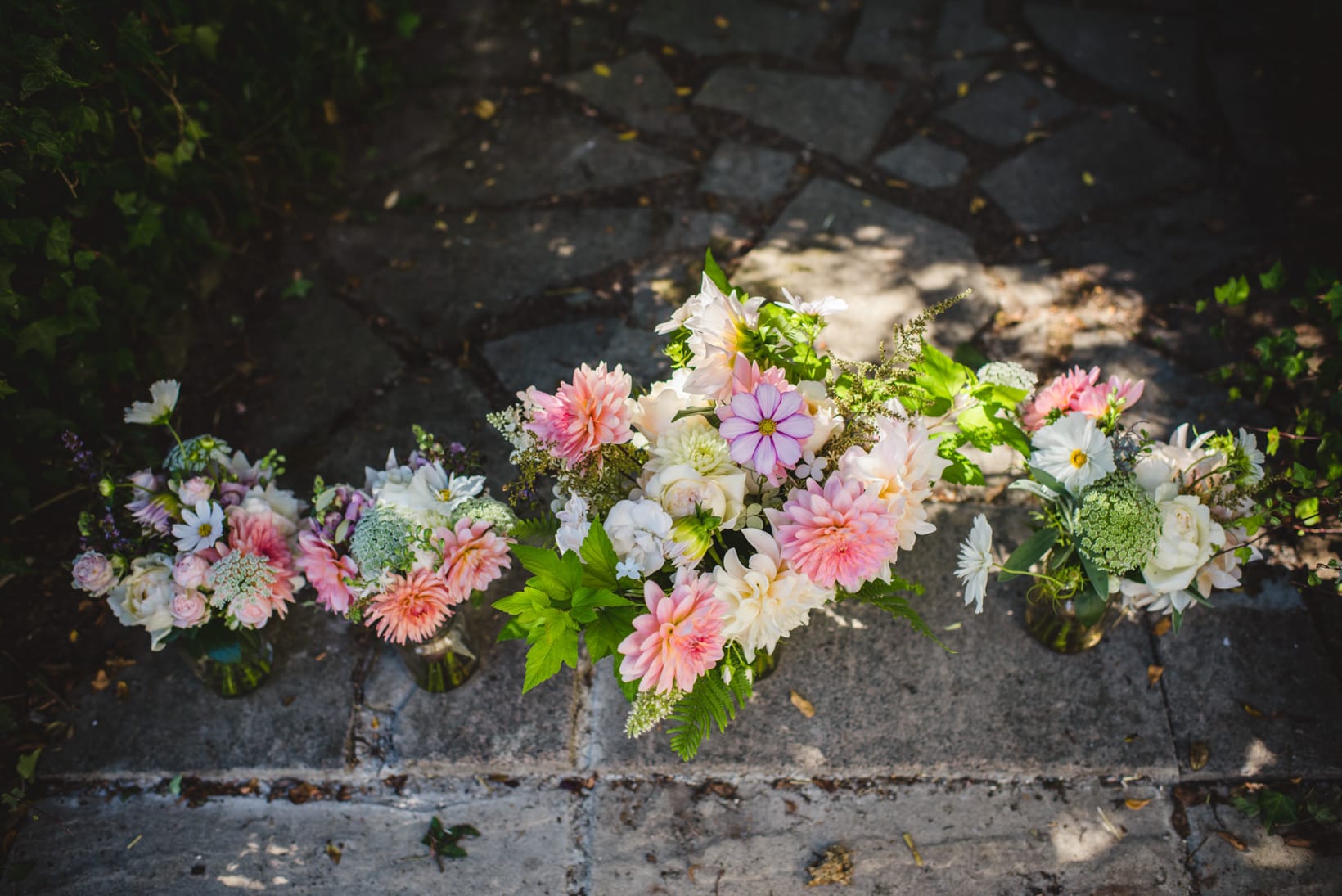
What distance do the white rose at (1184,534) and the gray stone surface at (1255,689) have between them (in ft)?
2.12

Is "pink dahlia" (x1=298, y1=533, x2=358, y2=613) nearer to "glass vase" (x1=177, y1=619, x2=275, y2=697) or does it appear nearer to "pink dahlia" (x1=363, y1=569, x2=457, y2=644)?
"pink dahlia" (x1=363, y1=569, x2=457, y2=644)

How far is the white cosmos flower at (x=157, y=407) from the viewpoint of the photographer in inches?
72.2

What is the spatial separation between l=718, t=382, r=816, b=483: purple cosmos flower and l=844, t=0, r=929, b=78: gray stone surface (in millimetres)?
2652

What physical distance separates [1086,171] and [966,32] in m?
0.92

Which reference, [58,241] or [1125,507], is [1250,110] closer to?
[1125,507]

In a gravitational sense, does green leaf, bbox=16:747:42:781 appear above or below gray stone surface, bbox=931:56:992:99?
below

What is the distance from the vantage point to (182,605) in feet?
5.75

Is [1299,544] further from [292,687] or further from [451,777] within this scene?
[292,687]

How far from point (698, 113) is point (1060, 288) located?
1.49m

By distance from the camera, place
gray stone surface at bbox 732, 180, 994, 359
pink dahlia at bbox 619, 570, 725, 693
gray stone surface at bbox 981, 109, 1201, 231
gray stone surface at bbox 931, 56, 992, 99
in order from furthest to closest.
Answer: gray stone surface at bbox 931, 56, 992, 99 → gray stone surface at bbox 981, 109, 1201, 231 → gray stone surface at bbox 732, 180, 994, 359 → pink dahlia at bbox 619, 570, 725, 693

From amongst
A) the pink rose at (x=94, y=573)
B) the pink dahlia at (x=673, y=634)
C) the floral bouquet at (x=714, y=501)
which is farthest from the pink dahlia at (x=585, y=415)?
the pink rose at (x=94, y=573)

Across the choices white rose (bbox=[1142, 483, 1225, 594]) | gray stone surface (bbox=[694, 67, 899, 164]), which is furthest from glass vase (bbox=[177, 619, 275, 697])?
gray stone surface (bbox=[694, 67, 899, 164])

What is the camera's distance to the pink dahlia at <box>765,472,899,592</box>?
1322 mm

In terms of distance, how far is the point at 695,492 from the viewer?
140cm
